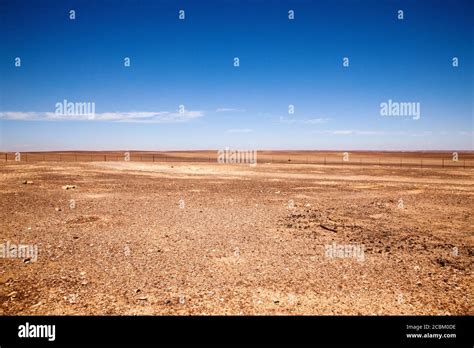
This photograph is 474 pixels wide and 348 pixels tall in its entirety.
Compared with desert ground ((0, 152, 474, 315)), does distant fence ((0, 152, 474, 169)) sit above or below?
above

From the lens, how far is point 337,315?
4.95 meters

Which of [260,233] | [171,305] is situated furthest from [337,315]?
[260,233]

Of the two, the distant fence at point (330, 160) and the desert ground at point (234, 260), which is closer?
the desert ground at point (234, 260)

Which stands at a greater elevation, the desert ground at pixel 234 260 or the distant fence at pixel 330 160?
the distant fence at pixel 330 160

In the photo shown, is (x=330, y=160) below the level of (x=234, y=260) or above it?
above

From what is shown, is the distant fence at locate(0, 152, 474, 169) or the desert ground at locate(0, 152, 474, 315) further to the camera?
the distant fence at locate(0, 152, 474, 169)

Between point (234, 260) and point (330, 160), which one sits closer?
point (234, 260)

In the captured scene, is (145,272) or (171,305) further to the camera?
(145,272)

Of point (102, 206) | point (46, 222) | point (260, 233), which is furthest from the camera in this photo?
point (102, 206)

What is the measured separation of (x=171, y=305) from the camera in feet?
17.1
